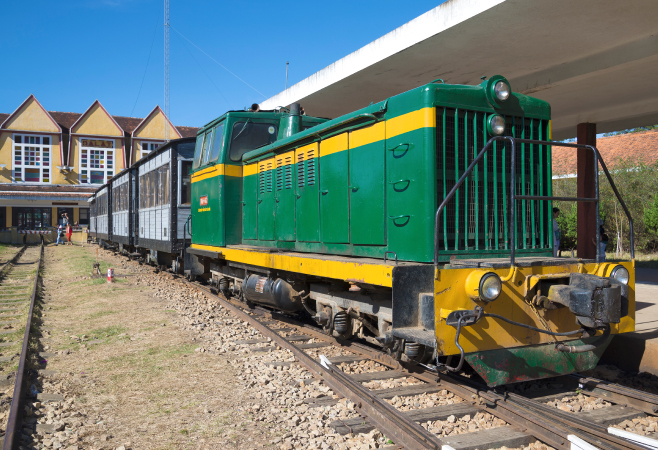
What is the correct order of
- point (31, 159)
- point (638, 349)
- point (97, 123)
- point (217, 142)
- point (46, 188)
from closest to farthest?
point (638, 349)
point (217, 142)
point (46, 188)
point (31, 159)
point (97, 123)

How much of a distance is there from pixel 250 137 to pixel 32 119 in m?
37.2

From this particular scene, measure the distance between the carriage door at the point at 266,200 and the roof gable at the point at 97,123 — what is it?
119 feet

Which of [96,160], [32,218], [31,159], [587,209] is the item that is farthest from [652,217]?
[31,159]

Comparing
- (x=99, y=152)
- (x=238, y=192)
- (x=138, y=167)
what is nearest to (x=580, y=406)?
(x=238, y=192)

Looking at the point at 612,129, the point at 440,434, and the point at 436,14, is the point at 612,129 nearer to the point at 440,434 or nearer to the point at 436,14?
the point at 436,14

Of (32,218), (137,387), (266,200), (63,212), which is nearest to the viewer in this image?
(137,387)

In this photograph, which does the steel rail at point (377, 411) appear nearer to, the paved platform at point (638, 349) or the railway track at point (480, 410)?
the railway track at point (480, 410)

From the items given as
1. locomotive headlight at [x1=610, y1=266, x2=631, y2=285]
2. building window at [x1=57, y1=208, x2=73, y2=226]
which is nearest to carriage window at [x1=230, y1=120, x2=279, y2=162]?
locomotive headlight at [x1=610, y1=266, x2=631, y2=285]

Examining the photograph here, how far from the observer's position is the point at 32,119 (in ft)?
122

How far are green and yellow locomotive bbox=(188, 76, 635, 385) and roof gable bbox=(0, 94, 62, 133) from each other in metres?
38.4

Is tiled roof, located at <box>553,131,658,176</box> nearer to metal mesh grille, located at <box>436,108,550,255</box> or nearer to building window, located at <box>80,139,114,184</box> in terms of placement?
metal mesh grille, located at <box>436,108,550,255</box>

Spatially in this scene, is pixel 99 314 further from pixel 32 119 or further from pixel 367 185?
pixel 32 119

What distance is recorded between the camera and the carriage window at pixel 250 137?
25.0ft

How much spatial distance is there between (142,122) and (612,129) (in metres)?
36.4
